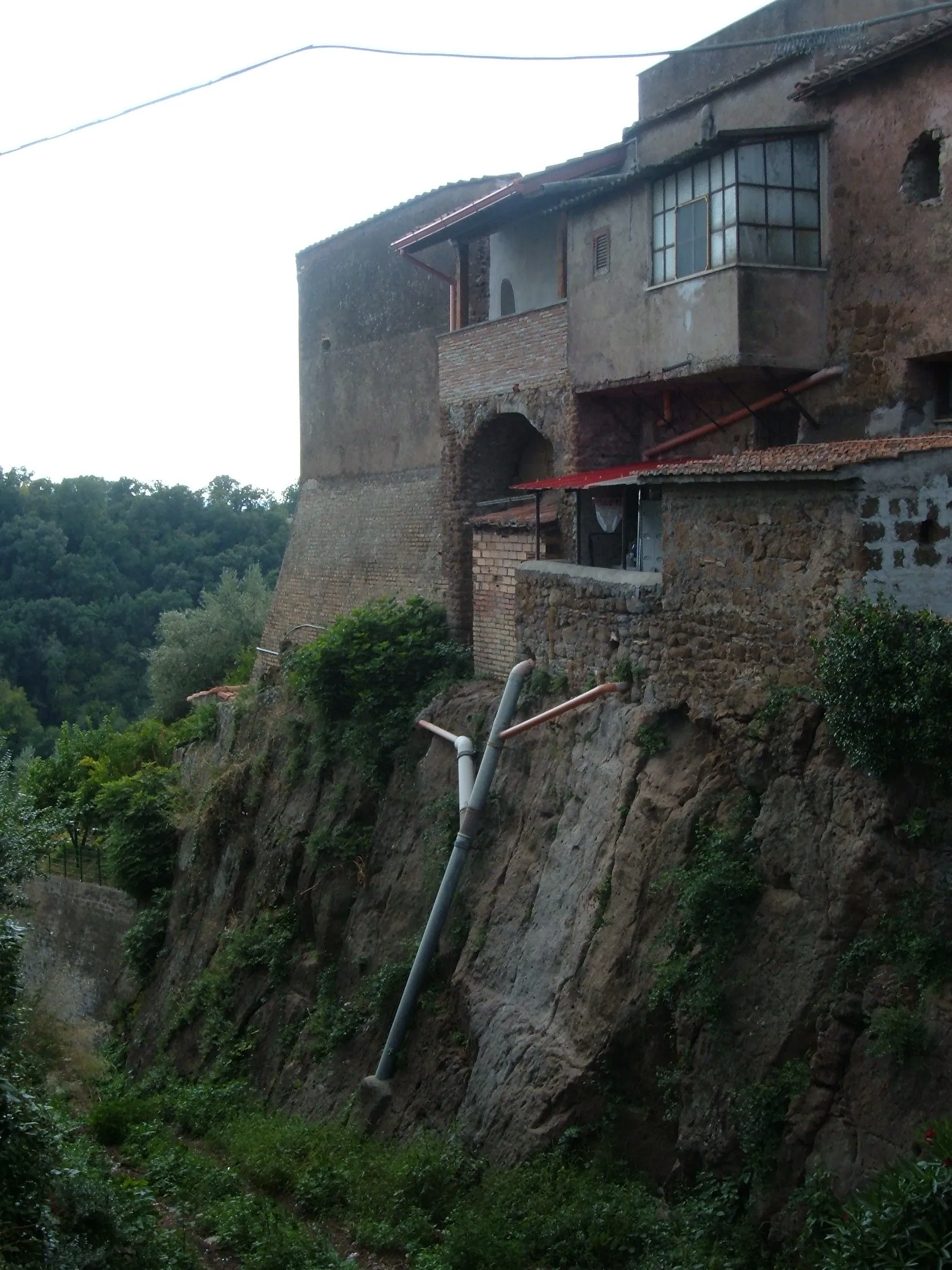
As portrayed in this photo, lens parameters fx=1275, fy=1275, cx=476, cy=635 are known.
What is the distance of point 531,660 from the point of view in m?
13.0

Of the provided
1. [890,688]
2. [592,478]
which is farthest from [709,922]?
[592,478]

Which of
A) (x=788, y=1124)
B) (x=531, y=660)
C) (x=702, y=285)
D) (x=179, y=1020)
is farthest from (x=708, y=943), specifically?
(x=179, y=1020)

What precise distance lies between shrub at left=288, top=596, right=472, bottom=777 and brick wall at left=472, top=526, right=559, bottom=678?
1.56ft

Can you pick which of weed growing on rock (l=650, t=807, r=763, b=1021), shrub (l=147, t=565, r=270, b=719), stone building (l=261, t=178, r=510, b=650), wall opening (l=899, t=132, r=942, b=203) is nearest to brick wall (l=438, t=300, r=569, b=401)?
stone building (l=261, t=178, r=510, b=650)

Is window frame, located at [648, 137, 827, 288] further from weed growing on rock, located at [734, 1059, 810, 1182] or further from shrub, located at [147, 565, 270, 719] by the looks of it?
shrub, located at [147, 565, 270, 719]

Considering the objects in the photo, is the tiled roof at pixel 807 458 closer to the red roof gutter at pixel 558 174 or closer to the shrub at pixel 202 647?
the red roof gutter at pixel 558 174

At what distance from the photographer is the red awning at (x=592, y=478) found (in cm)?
1280

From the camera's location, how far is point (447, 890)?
38.9 feet

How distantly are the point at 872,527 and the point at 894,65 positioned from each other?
5.09m

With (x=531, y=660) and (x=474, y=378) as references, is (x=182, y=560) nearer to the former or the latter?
(x=474, y=378)

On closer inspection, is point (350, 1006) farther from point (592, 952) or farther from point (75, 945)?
point (75, 945)

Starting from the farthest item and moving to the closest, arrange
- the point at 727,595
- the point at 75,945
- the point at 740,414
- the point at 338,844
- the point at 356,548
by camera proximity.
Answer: the point at 356,548, the point at 75,945, the point at 338,844, the point at 740,414, the point at 727,595

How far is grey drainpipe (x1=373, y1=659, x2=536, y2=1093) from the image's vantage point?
11555mm

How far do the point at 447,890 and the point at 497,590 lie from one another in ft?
13.1
